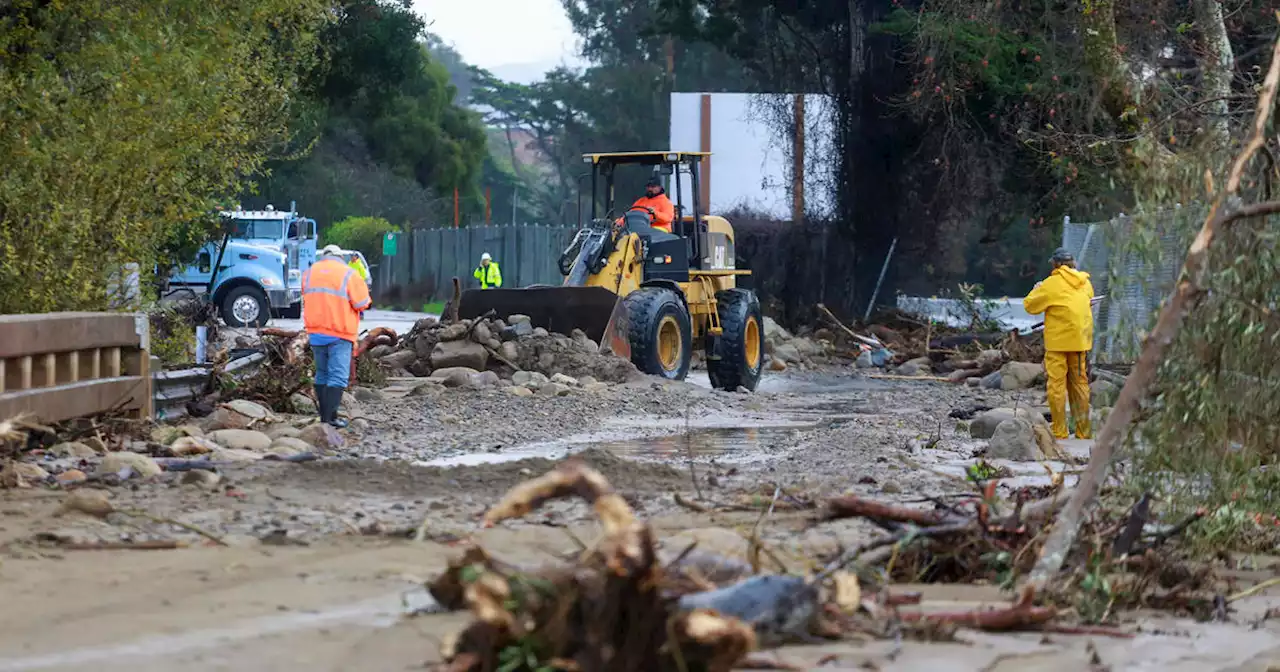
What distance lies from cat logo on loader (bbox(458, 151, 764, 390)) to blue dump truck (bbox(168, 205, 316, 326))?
1374cm

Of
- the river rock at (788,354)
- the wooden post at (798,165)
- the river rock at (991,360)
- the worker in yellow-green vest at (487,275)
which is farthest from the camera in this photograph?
the worker in yellow-green vest at (487,275)

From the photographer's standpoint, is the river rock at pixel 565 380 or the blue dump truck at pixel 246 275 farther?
the blue dump truck at pixel 246 275

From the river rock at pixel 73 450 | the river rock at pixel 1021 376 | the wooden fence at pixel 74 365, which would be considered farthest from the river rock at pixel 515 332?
the river rock at pixel 73 450

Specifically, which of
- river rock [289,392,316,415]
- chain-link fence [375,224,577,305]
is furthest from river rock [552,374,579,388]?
chain-link fence [375,224,577,305]

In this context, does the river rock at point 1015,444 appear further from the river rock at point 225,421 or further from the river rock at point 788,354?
the river rock at point 788,354

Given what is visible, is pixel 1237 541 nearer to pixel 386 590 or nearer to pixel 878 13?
pixel 386 590

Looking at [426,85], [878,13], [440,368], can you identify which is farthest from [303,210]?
[440,368]

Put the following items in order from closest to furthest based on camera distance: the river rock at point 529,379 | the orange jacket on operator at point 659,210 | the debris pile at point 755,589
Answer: the debris pile at point 755,589 < the river rock at point 529,379 < the orange jacket on operator at point 659,210

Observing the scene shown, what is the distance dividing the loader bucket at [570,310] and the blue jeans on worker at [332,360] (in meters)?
5.97

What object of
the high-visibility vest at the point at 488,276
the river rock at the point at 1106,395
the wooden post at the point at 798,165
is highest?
the wooden post at the point at 798,165

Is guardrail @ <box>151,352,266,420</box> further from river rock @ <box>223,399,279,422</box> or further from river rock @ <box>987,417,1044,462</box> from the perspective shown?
river rock @ <box>987,417,1044,462</box>

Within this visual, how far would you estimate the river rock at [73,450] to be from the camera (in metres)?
11.0

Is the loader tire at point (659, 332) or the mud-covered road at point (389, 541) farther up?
the loader tire at point (659, 332)

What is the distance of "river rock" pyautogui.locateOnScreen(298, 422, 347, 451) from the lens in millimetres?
12684
